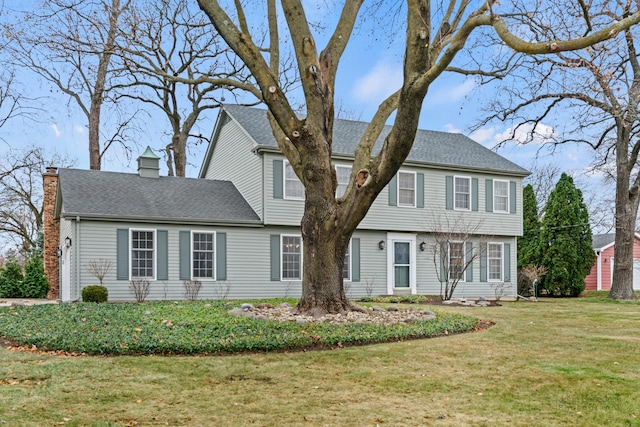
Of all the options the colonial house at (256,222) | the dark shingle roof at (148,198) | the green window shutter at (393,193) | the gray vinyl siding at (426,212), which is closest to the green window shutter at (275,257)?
the colonial house at (256,222)

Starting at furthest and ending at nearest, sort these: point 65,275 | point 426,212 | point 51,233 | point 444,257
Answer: point 426,212 < point 51,233 < point 444,257 < point 65,275

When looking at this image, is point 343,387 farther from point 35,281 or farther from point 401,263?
point 35,281

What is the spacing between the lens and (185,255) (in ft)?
51.7

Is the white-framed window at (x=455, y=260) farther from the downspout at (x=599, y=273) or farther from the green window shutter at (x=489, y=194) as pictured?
the downspout at (x=599, y=273)

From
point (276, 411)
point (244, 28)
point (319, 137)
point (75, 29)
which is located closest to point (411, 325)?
point (319, 137)

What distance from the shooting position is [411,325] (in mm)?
9078

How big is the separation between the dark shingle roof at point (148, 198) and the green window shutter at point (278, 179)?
0.98 metres

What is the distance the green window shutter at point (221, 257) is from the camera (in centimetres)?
1614

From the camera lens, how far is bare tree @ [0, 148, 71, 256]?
2580cm

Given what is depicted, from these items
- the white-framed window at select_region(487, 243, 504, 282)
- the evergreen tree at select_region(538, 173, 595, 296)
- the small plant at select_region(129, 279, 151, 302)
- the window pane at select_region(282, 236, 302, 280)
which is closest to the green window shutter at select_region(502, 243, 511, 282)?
the white-framed window at select_region(487, 243, 504, 282)

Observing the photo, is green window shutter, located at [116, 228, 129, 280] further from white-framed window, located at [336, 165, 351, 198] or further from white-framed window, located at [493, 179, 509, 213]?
white-framed window, located at [493, 179, 509, 213]

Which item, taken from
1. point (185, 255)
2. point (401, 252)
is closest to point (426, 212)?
point (401, 252)

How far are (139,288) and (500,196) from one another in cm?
1306

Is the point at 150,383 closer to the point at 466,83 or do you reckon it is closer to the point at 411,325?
the point at 411,325
